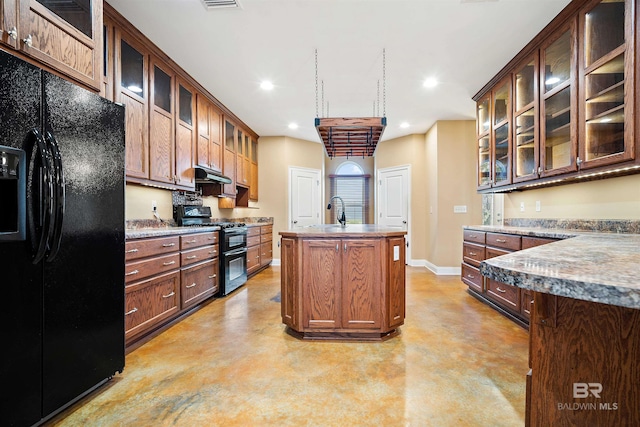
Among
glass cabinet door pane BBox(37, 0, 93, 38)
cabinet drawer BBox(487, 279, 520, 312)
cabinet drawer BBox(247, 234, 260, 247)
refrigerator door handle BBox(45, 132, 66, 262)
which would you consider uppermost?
glass cabinet door pane BBox(37, 0, 93, 38)

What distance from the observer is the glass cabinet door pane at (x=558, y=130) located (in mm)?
2541

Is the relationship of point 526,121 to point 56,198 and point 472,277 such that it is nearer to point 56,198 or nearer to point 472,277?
point 472,277

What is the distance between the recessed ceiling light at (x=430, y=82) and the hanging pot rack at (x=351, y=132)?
1.76ft

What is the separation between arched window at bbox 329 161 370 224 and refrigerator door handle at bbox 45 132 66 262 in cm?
732

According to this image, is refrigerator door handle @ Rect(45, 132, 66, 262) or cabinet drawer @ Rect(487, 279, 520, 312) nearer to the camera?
refrigerator door handle @ Rect(45, 132, 66, 262)

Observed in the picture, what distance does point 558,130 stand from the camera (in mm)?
2662

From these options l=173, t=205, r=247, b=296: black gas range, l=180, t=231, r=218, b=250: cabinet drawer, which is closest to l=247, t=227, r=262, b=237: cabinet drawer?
l=173, t=205, r=247, b=296: black gas range

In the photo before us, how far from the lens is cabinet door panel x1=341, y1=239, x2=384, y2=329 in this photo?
2.46 metres

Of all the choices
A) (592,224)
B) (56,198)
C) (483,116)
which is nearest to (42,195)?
(56,198)

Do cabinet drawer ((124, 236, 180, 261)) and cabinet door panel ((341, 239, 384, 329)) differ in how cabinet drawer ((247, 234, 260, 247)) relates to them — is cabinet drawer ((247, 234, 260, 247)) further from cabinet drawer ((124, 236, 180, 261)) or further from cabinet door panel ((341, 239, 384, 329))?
cabinet door panel ((341, 239, 384, 329))

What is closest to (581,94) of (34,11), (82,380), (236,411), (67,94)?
(236,411)

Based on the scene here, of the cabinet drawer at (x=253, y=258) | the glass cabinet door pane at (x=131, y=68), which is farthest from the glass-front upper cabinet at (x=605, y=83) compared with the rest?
the cabinet drawer at (x=253, y=258)

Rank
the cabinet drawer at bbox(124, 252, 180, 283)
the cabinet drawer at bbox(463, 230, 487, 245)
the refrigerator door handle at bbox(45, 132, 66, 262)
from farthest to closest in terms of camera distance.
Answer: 1. the cabinet drawer at bbox(463, 230, 487, 245)
2. the cabinet drawer at bbox(124, 252, 180, 283)
3. the refrigerator door handle at bbox(45, 132, 66, 262)

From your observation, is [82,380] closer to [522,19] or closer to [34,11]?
[34,11]
